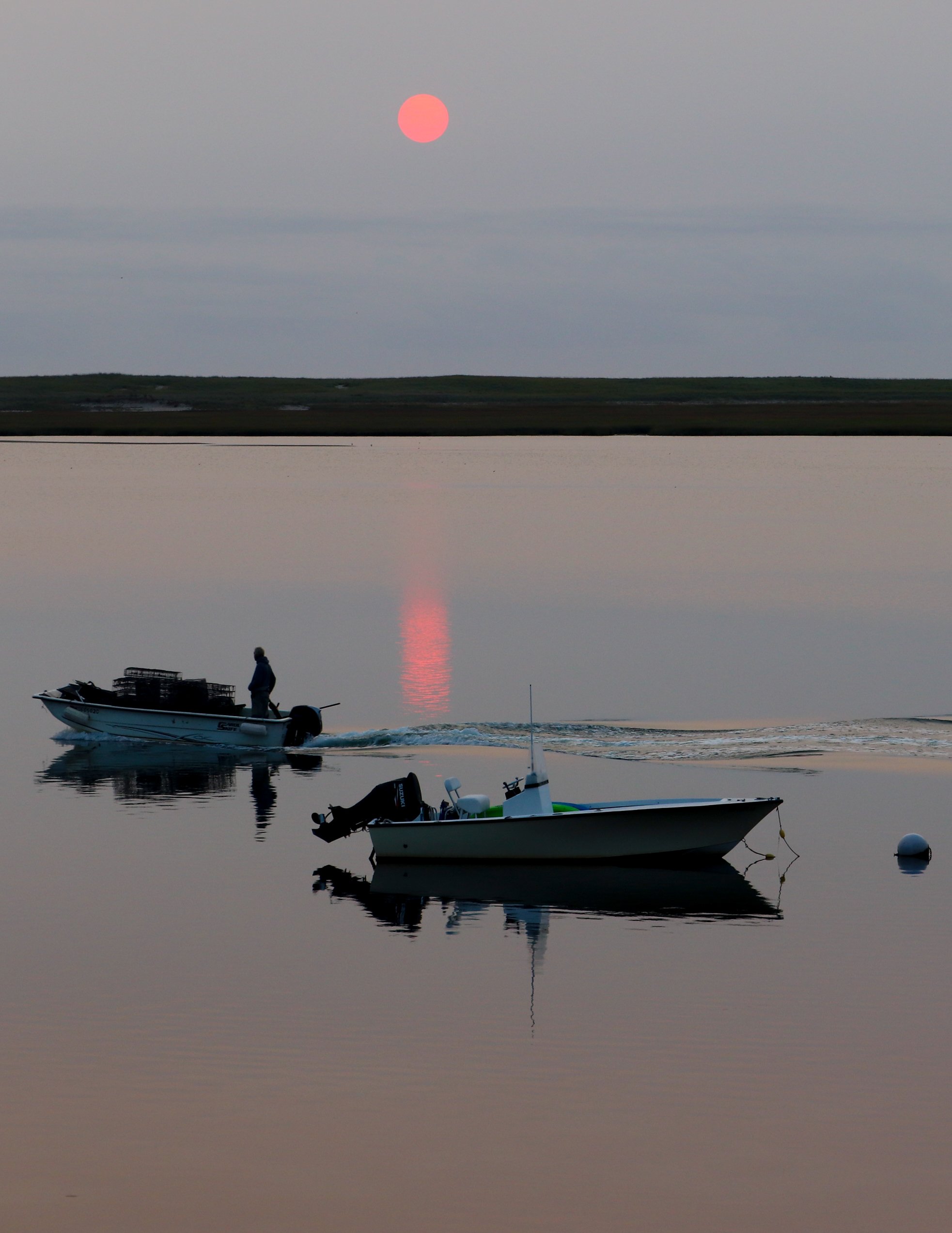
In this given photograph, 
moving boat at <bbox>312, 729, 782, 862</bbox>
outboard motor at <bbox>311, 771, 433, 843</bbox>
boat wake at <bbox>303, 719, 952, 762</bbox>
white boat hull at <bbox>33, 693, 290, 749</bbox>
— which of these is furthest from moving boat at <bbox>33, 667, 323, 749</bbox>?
moving boat at <bbox>312, 729, 782, 862</bbox>

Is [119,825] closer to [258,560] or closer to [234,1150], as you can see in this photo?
[234,1150]

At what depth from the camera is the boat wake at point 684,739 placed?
3775 centimetres

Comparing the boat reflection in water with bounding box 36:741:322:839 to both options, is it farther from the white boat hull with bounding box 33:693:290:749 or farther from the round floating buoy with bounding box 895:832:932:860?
the round floating buoy with bounding box 895:832:932:860

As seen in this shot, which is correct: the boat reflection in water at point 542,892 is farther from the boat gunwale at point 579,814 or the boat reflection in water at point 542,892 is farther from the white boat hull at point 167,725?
the white boat hull at point 167,725

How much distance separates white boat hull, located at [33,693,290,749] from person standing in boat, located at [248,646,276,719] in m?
0.31

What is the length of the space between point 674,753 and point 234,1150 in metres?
22.1

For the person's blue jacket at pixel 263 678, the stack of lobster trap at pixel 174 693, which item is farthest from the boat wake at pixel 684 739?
the stack of lobster trap at pixel 174 693

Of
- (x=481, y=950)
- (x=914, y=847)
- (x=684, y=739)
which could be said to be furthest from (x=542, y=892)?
(x=684, y=739)

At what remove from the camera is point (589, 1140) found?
17.1 m

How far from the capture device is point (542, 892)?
Answer: 27.4m

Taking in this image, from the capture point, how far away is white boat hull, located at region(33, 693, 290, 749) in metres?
39.3

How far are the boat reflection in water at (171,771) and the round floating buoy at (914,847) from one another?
11.4 meters

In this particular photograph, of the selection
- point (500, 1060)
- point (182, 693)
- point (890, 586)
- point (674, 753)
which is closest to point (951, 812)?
point (674, 753)

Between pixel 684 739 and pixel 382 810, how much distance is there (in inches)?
456
